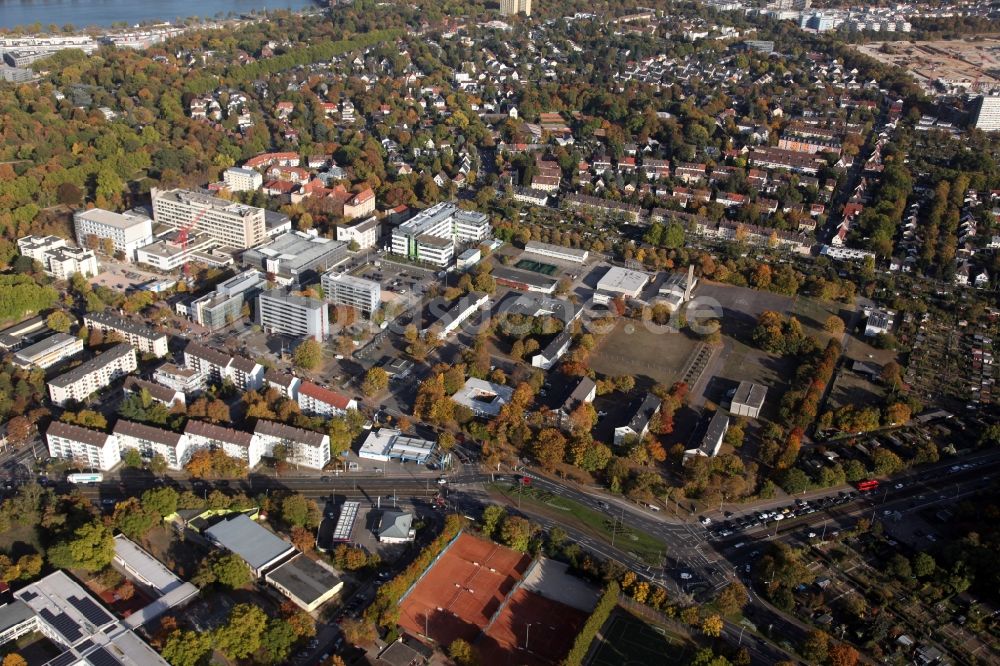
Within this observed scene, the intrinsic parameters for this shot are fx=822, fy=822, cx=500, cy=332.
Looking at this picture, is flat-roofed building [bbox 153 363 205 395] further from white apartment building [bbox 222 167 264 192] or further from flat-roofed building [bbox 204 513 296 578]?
white apartment building [bbox 222 167 264 192]

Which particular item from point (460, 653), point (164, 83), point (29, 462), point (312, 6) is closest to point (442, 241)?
point (29, 462)

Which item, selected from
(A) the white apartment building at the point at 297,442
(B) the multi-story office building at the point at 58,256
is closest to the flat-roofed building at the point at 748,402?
(A) the white apartment building at the point at 297,442

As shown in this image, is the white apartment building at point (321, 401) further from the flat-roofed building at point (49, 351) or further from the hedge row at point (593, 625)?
the hedge row at point (593, 625)

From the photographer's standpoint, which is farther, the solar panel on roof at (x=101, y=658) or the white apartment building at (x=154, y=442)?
the white apartment building at (x=154, y=442)

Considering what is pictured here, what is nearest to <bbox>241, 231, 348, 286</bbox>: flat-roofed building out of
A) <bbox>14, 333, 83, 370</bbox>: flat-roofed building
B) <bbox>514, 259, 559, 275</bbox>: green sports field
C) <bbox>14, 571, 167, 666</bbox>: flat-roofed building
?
<bbox>514, 259, 559, 275</bbox>: green sports field

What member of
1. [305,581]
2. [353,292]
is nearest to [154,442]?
[305,581]

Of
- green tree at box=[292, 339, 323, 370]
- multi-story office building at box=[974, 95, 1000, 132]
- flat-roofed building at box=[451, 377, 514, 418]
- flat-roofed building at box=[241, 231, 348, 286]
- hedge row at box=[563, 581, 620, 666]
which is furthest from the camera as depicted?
multi-story office building at box=[974, 95, 1000, 132]

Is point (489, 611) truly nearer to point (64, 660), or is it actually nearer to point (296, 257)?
point (64, 660)
